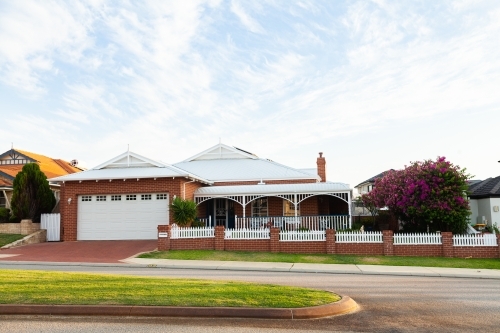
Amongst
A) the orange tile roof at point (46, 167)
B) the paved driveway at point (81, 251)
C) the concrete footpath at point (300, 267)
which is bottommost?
the concrete footpath at point (300, 267)

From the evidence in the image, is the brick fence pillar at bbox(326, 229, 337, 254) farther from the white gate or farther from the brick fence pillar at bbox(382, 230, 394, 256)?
the white gate

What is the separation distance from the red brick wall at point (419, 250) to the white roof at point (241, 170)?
1017 centimetres

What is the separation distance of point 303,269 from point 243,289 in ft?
23.2

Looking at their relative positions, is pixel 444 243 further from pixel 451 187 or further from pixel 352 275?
pixel 352 275

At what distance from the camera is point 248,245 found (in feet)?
70.4

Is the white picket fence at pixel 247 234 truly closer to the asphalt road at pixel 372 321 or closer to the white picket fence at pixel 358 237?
the white picket fence at pixel 358 237

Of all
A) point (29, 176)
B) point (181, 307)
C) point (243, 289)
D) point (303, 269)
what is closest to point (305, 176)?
point (303, 269)

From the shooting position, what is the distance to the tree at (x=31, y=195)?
26.3 meters

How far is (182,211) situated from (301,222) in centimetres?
653

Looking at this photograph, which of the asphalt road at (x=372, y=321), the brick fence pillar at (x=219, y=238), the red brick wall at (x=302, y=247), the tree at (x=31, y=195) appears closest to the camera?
the asphalt road at (x=372, y=321)

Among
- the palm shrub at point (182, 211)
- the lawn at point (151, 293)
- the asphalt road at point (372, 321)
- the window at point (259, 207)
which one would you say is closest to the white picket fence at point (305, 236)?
the palm shrub at point (182, 211)

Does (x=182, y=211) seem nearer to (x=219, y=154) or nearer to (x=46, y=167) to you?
(x=219, y=154)

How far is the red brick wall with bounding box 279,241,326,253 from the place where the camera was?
2100cm

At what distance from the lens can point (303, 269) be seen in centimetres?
1656
